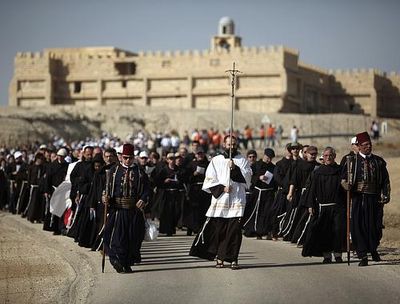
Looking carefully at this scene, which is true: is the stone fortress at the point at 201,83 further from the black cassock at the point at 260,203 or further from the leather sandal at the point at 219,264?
the leather sandal at the point at 219,264

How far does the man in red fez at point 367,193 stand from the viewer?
14.8 metres

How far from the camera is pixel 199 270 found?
47.0 ft

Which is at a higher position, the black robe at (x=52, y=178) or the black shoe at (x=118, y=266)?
the black robe at (x=52, y=178)

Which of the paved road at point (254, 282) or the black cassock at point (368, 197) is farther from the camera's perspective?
the black cassock at point (368, 197)

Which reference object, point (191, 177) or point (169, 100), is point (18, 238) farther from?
point (169, 100)

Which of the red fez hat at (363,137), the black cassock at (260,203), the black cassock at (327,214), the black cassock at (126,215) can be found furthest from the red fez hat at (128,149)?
the black cassock at (260,203)

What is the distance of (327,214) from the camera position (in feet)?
50.8

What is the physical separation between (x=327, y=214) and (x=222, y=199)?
1.89 meters

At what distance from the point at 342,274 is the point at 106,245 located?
333 cm

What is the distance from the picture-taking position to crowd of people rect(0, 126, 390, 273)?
1450 centimetres

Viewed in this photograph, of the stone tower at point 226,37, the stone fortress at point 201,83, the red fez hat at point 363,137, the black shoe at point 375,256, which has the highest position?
the stone tower at point 226,37

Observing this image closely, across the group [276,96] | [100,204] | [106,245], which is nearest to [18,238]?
[100,204]

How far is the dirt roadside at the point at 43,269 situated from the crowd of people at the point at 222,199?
40 centimetres

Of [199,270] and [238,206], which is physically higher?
[238,206]
